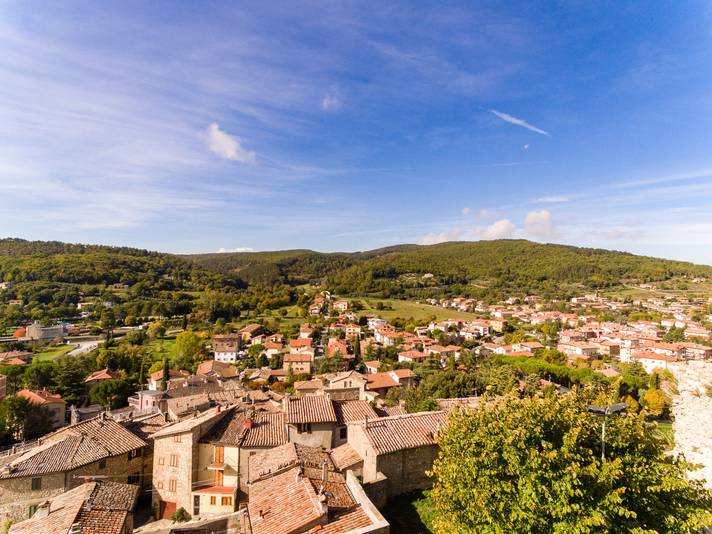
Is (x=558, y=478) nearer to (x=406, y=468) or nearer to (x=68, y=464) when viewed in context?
(x=406, y=468)

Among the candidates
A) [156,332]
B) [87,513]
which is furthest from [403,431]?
[156,332]

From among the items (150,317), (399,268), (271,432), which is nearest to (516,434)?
(271,432)

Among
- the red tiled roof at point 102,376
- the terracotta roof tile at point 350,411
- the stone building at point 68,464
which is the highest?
the terracotta roof tile at point 350,411

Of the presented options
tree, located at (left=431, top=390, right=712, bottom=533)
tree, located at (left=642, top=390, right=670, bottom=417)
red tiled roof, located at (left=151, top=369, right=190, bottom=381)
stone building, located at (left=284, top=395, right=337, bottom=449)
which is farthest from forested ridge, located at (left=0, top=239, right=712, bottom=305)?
tree, located at (left=431, top=390, right=712, bottom=533)

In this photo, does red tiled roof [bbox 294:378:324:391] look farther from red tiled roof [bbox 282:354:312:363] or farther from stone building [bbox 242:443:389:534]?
stone building [bbox 242:443:389:534]

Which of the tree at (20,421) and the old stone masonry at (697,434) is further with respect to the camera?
the tree at (20,421)

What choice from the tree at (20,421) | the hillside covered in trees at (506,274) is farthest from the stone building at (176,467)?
the hillside covered in trees at (506,274)

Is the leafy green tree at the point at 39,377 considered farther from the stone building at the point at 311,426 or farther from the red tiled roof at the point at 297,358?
the stone building at the point at 311,426

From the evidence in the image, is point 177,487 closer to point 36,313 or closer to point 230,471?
point 230,471
